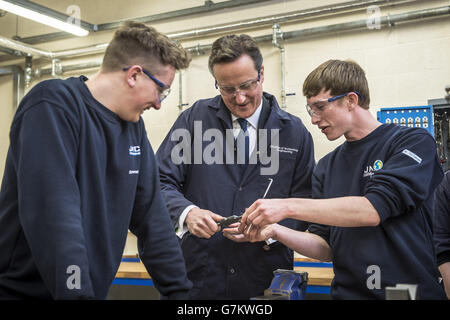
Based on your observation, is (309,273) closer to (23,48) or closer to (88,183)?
(88,183)

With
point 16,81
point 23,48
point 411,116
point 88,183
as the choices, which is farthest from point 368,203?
point 16,81

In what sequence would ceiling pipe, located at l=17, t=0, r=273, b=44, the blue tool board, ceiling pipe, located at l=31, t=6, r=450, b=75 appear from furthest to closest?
ceiling pipe, located at l=17, t=0, r=273, b=44 < ceiling pipe, located at l=31, t=6, r=450, b=75 < the blue tool board

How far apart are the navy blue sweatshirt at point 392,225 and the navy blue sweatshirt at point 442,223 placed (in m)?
0.54

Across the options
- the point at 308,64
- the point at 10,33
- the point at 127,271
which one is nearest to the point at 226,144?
the point at 127,271

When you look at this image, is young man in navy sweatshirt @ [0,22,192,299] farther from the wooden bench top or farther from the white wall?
the white wall

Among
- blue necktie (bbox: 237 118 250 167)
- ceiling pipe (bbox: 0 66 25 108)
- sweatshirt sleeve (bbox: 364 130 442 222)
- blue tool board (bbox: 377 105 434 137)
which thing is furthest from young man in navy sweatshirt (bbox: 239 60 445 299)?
ceiling pipe (bbox: 0 66 25 108)

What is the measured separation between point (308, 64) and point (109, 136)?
3175mm

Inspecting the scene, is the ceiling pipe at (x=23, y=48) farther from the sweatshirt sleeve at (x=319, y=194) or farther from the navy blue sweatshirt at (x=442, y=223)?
the navy blue sweatshirt at (x=442, y=223)

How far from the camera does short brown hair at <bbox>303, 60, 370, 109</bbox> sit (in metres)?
1.63

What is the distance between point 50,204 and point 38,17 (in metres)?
3.76

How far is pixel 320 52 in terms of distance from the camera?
13.4ft

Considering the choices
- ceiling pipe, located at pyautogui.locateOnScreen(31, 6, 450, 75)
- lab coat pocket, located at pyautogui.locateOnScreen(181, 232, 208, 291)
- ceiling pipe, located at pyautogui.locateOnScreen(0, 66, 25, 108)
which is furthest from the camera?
ceiling pipe, located at pyautogui.locateOnScreen(0, 66, 25, 108)

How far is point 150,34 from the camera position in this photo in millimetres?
1359
